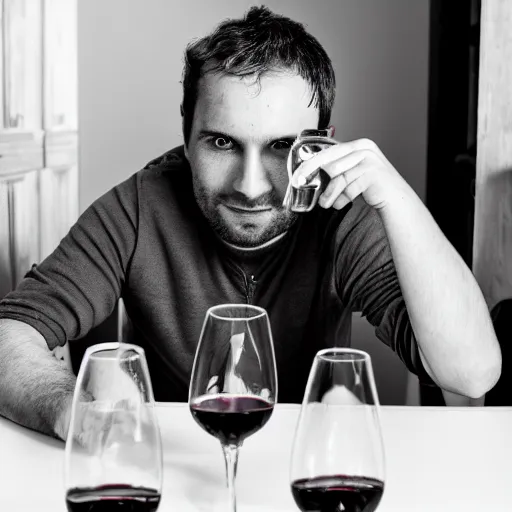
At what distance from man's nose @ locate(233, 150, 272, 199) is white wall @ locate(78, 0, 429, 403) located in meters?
0.66

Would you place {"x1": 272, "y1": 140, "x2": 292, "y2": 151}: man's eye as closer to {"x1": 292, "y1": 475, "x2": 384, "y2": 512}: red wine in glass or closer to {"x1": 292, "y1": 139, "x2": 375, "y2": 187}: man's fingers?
{"x1": 292, "y1": 139, "x2": 375, "y2": 187}: man's fingers

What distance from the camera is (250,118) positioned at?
171cm

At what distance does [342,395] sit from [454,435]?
0.44 m

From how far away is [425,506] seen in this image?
2.71 feet

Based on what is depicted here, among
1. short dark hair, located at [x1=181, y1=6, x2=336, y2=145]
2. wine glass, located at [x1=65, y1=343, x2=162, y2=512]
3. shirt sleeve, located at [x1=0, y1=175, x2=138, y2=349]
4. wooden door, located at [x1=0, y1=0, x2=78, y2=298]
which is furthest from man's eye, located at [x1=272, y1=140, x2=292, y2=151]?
wine glass, located at [x1=65, y1=343, x2=162, y2=512]

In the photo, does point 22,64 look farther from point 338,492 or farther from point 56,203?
point 338,492

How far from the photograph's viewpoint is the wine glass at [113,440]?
621 millimetres

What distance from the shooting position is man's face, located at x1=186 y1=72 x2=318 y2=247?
1.71m

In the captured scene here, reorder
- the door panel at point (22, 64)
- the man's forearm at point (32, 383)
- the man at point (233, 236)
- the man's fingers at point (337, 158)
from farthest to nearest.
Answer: the door panel at point (22, 64) < the man at point (233, 236) < the man's fingers at point (337, 158) < the man's forearm at point (32, 383)

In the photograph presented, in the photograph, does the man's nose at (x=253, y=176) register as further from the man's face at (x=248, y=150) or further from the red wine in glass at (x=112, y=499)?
the red wine in glass at (x=112, y=499)

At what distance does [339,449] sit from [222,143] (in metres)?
1.17

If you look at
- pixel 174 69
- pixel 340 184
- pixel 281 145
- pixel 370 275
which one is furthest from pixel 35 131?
pixel 340 184

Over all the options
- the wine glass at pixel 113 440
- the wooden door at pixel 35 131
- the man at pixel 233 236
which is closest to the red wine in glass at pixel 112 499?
the wine glass at pixel 113 440

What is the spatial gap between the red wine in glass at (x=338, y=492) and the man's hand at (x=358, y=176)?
2.20 feet
